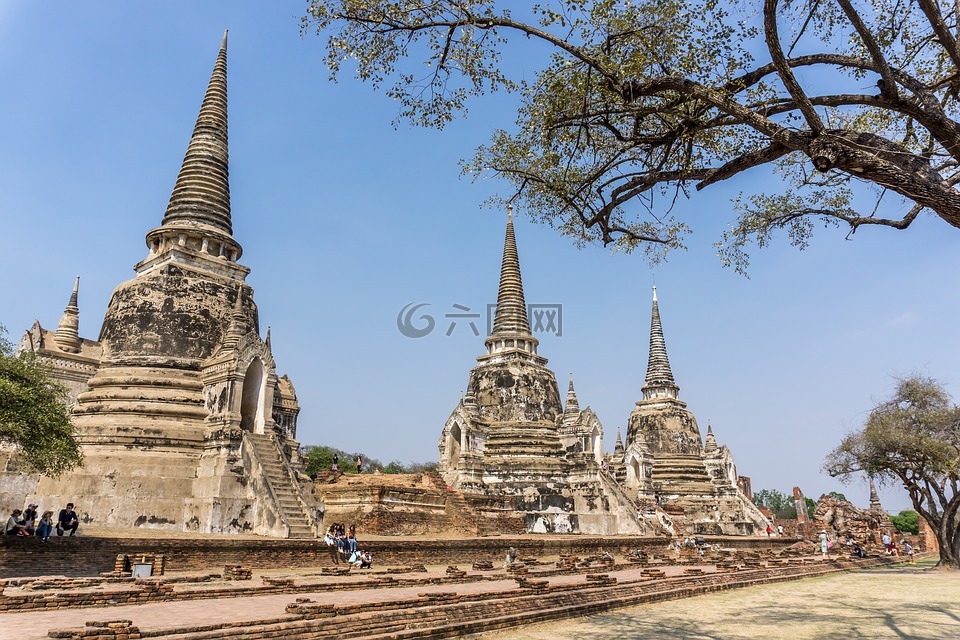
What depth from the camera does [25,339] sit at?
2644 centimetres

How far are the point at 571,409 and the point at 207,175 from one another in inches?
739

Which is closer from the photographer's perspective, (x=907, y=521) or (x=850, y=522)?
(x=850, y=522)

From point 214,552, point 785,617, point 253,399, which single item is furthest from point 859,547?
point 214,552

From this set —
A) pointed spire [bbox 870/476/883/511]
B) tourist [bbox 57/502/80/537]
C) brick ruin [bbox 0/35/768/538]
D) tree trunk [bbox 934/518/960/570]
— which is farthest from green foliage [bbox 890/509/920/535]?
tourist [bbox 57/502/80/537]

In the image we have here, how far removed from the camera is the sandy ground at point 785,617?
34.5 ft

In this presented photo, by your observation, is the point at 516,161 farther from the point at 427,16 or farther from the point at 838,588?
the point at 838,588

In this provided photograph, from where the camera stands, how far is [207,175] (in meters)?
23.7

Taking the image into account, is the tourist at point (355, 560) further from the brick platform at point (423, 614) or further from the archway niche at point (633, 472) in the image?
the archway niche at point (633, 472)

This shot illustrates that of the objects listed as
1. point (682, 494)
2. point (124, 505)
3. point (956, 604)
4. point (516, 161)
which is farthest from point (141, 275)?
point (682, 494)

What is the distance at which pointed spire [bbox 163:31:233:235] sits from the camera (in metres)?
22.9

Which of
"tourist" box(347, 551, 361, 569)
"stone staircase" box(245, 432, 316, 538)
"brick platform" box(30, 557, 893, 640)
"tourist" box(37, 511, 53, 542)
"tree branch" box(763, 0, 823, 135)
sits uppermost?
"tree branch" box(763, 0, 823, 135)

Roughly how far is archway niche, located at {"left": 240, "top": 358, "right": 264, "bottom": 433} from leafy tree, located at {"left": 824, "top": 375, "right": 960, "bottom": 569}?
2040 cm

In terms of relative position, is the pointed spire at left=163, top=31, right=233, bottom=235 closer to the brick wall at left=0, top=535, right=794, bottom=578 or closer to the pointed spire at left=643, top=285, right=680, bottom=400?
the brick wall at left=0, top=535, right=794, bottom=578

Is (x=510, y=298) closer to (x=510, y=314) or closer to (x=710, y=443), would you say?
(x=510, y=314)
